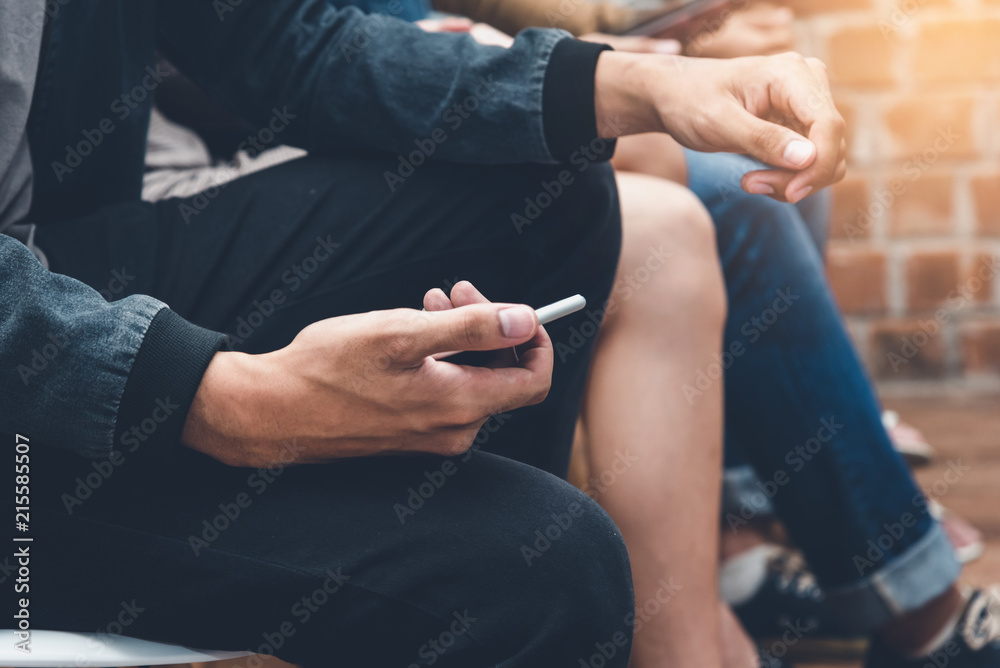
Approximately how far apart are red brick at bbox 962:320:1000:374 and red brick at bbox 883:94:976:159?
0.35 metres

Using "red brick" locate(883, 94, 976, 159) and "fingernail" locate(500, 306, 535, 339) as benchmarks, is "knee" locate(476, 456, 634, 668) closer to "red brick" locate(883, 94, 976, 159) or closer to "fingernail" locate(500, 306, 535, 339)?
"fingernail" locate(500, 306, 535, 339)

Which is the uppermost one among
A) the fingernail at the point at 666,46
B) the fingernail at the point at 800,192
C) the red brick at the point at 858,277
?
the fingernail at the point at 800,192

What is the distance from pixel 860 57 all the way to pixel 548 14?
2.99 feet

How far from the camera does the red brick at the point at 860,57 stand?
5.93ft

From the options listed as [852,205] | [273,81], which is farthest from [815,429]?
[852,205]

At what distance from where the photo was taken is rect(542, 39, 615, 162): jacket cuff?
1.94ft

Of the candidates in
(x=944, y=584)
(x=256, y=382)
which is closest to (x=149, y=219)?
(x=256, y=382)

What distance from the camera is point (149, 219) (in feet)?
1.78

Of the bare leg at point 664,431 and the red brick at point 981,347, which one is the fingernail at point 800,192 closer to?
the bare leg at point 664,431

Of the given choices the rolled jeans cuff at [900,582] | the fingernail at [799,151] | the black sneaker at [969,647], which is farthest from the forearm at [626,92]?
the black sneaker at [969,647]

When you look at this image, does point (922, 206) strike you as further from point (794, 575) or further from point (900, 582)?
point (900, 582)

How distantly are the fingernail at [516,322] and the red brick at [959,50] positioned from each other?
1.71 metres

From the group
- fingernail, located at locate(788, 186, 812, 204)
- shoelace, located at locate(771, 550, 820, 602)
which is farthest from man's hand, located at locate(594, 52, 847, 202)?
shoelace, located at locate(771, 550, 820, 602)

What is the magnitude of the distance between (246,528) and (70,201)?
283 mm
